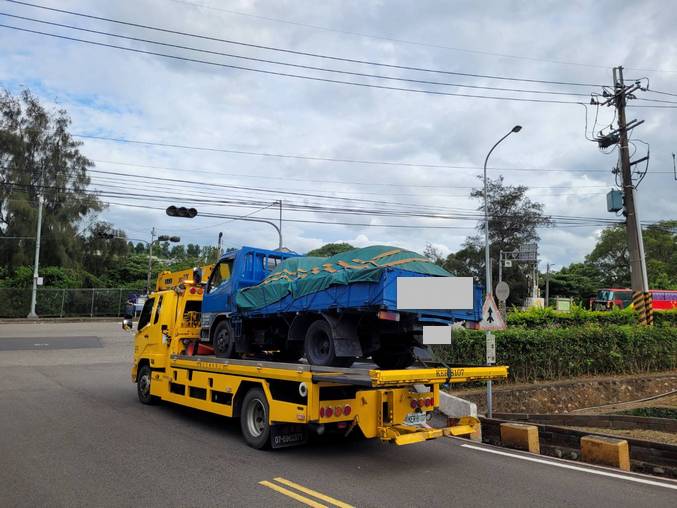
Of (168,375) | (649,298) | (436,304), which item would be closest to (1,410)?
(168,375)

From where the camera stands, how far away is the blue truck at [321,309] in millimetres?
7020

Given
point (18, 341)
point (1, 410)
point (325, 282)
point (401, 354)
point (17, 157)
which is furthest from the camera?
point (17, 157)

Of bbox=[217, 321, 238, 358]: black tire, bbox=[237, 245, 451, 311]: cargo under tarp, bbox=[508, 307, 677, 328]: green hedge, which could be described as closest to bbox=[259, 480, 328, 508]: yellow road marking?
bbox=[237, 245, 451, 311]: cargo under tarp

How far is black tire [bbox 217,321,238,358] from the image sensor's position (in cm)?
947

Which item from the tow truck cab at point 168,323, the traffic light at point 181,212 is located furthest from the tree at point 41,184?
the tow truck cab at point 168,323

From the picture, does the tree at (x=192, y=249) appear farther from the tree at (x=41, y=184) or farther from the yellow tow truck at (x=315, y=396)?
the yellow tow truck at (x=315, y=396)

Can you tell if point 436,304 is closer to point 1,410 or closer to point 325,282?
point 325,282

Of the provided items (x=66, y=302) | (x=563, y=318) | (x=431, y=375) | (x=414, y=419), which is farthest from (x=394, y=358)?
(x=66, y=302)

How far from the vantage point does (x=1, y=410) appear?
987cm

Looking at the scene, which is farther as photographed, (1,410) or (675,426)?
(1,410)

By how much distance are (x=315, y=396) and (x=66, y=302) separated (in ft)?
128

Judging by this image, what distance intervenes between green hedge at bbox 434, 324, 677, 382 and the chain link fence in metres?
29.7

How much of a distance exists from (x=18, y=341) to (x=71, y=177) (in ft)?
97.9

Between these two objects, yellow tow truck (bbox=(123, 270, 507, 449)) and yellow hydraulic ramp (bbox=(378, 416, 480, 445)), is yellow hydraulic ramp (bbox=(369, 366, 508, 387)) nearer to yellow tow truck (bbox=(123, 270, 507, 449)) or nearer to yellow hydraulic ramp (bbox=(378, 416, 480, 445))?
yellow tow truck (bbox=(123, 270, 507, 449))
